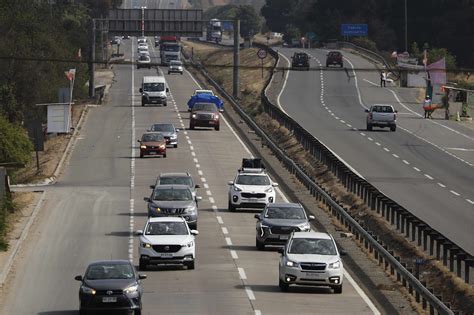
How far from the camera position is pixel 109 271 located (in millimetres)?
28844

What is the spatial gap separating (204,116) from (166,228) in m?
48.0

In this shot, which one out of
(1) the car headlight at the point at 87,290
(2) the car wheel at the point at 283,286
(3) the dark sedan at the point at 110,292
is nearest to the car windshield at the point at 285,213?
(2) the car wheel at the point at 283,286

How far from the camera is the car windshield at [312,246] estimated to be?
3219 centimetres

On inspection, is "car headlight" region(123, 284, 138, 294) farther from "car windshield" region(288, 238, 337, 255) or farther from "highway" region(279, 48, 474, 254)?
"highway" region(279, 48, 474, 254)

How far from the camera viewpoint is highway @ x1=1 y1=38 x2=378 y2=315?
30.7 m

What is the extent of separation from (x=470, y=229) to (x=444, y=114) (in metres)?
58.2

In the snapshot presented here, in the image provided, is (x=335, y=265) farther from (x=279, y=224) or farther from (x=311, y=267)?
(x=279, y=224)

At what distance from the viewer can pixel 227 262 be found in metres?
37.5

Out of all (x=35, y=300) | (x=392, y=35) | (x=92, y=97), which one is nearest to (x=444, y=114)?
(x=92, y=97)

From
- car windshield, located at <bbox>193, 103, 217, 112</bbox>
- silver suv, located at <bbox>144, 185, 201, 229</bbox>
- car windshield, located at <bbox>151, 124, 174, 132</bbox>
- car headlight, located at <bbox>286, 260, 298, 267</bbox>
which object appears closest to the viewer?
car headlight, located at <bbox>286, 260, 298, 267</bbox>

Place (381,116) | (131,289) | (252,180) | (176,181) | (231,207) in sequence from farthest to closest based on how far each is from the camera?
(381,116)
(231,207)
(252,180)
(176,181)
(131,289)

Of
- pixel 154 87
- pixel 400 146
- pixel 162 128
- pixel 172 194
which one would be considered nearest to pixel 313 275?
pixel 172 194

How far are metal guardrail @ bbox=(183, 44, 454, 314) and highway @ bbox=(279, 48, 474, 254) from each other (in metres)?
1.59

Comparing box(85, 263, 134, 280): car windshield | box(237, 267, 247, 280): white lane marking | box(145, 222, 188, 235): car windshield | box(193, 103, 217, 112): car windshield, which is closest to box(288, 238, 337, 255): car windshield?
box(237, 267, 247, 280): white lane marking
